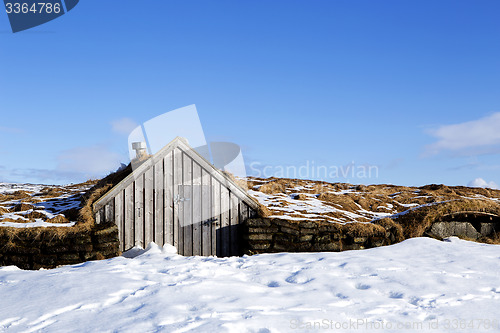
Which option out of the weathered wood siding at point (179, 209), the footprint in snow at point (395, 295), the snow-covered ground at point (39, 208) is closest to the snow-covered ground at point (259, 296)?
the footprint in snow at point (395, 295)

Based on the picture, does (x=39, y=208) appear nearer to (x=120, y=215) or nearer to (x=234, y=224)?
(x=120, y=215)

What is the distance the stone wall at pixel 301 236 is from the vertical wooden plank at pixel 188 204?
4.92 feet

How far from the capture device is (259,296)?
6.33 metres

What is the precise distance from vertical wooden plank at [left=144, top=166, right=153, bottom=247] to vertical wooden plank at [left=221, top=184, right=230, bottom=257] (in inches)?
72.7

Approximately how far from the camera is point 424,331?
5309 mm

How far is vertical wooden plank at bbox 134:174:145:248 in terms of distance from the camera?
11406 mm

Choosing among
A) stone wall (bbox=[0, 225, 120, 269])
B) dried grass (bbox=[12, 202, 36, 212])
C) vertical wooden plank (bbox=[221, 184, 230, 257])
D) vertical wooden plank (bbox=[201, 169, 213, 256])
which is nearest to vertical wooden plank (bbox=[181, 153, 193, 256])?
vertical wooden plank (bbox=[201, 169, 213, 256])

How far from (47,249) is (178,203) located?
3.36 metres

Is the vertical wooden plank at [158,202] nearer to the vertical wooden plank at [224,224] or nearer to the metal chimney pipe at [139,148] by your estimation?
the metal chimney pipe at [139,148]

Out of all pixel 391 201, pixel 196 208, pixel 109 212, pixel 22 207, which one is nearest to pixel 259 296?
pixel 196 208

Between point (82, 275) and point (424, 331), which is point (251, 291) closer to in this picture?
point (424, 331)

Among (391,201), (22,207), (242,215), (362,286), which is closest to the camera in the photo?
(362,286)

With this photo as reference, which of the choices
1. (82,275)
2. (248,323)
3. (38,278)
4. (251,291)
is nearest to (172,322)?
(248,323)

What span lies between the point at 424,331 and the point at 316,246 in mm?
5902
